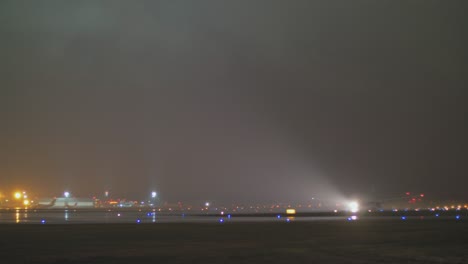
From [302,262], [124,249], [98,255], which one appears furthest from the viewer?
[124,249]

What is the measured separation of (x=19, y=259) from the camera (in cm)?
2725

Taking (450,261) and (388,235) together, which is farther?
(388,235)

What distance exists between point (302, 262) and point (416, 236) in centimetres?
1962

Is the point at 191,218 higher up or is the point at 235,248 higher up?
the point at 235,248

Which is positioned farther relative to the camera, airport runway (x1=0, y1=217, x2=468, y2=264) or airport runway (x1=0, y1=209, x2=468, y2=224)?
airport runway (x1=0, y1=209, x2=468, y2=224)

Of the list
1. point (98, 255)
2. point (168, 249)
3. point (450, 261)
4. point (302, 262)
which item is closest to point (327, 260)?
point (302, 262)

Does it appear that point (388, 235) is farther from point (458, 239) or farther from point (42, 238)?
point (42, 238)

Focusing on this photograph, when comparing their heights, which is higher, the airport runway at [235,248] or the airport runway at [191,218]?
the airport runway at [235,248]

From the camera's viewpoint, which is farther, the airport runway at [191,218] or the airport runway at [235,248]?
the airport runway at [191,218]

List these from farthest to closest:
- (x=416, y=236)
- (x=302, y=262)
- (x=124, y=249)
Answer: (x=416, y=236) < (x=124, y=249) < (x=302, y=262)

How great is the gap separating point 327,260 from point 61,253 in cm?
1597

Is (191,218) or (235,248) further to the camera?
(191,218)

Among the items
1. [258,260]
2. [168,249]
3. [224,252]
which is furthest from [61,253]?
[258,260]

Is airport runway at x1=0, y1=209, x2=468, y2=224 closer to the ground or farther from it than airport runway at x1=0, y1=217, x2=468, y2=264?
closer to the ground
